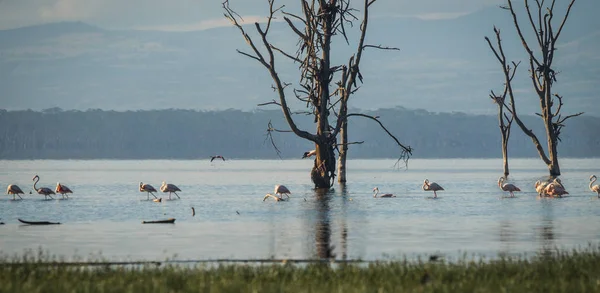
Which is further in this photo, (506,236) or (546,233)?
(546,233)

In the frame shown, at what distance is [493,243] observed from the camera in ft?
71.4

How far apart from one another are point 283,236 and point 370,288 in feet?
34.0

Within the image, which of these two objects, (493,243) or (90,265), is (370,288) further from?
(493,243)

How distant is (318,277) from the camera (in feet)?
49.4

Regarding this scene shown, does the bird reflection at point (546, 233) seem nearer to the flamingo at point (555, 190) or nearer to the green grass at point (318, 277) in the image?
the green grass at point (318, 277)

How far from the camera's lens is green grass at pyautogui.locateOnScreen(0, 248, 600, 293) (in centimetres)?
1357

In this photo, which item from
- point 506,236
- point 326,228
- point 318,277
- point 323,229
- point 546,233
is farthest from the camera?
point 326,228

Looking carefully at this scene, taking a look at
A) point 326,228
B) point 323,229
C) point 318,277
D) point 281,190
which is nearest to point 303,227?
point 326,228

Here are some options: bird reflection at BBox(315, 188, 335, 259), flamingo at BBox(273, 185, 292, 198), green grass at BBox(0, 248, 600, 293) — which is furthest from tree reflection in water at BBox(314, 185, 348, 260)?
green grass at BBox(0, 248, 600, 293)

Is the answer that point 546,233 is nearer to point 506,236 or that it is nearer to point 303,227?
point 506,236

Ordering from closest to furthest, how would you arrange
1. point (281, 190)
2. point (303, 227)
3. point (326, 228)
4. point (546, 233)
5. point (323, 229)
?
point (546, 233) < point (323, 229) < point (326, 228) < point (303, 227) < point (281, 190)

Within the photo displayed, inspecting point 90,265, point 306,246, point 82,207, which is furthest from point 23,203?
point 90,265

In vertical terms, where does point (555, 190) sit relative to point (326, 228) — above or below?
above

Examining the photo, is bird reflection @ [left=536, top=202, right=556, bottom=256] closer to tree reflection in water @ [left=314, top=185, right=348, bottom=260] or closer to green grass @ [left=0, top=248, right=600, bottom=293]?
green grass @ [left=0, top=248, right=600, bottom=293]
